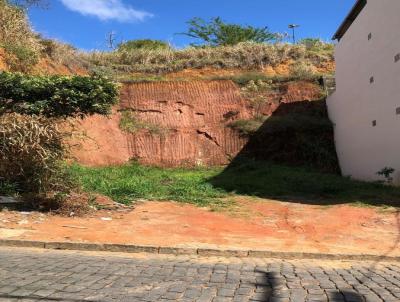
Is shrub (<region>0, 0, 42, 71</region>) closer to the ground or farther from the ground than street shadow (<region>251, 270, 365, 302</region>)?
farther from the ground

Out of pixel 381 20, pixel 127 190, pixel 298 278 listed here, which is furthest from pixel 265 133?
pixel 298 278

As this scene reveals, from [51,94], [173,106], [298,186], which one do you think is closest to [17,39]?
[173,106]

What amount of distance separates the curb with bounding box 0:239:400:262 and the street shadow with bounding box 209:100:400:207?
5.63 metres

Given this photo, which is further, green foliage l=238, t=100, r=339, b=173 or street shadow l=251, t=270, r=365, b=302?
green foliage l=238, t=100, r=339, b=173

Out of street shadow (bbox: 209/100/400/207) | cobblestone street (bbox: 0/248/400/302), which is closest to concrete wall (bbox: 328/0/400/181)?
street shadow (bbox: 209/100/400/207)

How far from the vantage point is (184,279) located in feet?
18.1

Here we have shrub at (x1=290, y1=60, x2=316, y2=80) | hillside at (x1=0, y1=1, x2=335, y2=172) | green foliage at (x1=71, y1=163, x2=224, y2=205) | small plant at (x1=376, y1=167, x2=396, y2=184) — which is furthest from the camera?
shrub at (x1=290, y1=60, x2=316, y2=80)

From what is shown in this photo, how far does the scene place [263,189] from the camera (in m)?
14.4

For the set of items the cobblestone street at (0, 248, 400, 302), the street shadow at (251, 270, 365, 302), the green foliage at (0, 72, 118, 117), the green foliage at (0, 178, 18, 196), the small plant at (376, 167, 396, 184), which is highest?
the green foliage at (0, 72, 118, 117)

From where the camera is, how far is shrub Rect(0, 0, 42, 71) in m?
17.6

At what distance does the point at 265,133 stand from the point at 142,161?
5.39 m

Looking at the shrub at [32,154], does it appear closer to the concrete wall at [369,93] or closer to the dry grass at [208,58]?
the concrete wall at [369,93]

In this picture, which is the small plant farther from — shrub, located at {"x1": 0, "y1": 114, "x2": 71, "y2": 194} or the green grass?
shrub, located at {"x1": 0, "y1": 114, "x2": 71, "y2": 194}

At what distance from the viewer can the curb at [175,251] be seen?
288 inches
